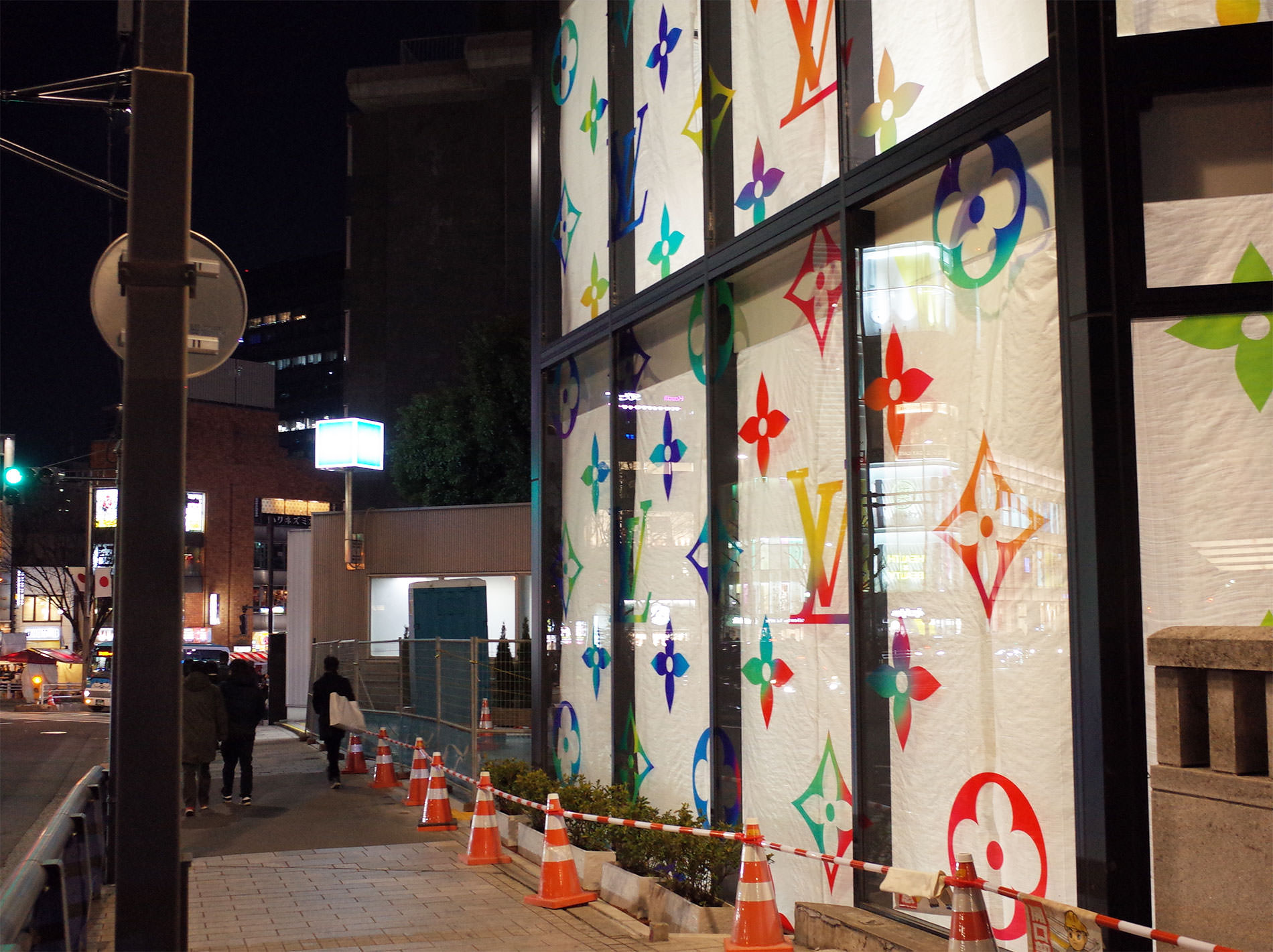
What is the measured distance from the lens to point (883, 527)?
7387mm

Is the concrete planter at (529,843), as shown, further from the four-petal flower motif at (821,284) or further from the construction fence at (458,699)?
the four-petal flower motif at (821,284)

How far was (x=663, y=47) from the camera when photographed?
10.6 metres

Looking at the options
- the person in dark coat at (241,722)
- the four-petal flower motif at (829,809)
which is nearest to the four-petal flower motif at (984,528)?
the four-petal flower motif at (829,809)

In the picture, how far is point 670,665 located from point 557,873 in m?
1.93

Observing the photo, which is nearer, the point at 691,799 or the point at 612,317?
the point at 691,799

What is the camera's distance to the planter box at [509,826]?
11703 mm

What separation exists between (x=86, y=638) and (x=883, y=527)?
183 feet

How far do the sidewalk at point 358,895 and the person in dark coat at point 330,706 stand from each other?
1964 millimetres

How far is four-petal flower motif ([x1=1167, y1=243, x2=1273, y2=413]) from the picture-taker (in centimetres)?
549

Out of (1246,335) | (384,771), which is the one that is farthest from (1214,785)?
(384,771)

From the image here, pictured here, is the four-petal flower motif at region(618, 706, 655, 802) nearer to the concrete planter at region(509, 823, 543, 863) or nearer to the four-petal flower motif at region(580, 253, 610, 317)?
the concrete planter at region(509, 823, 543, 863)

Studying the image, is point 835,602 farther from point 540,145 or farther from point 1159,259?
point 540,145

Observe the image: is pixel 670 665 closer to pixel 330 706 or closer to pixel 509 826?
pixel 509 826

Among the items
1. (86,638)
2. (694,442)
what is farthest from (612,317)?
(86,638)
